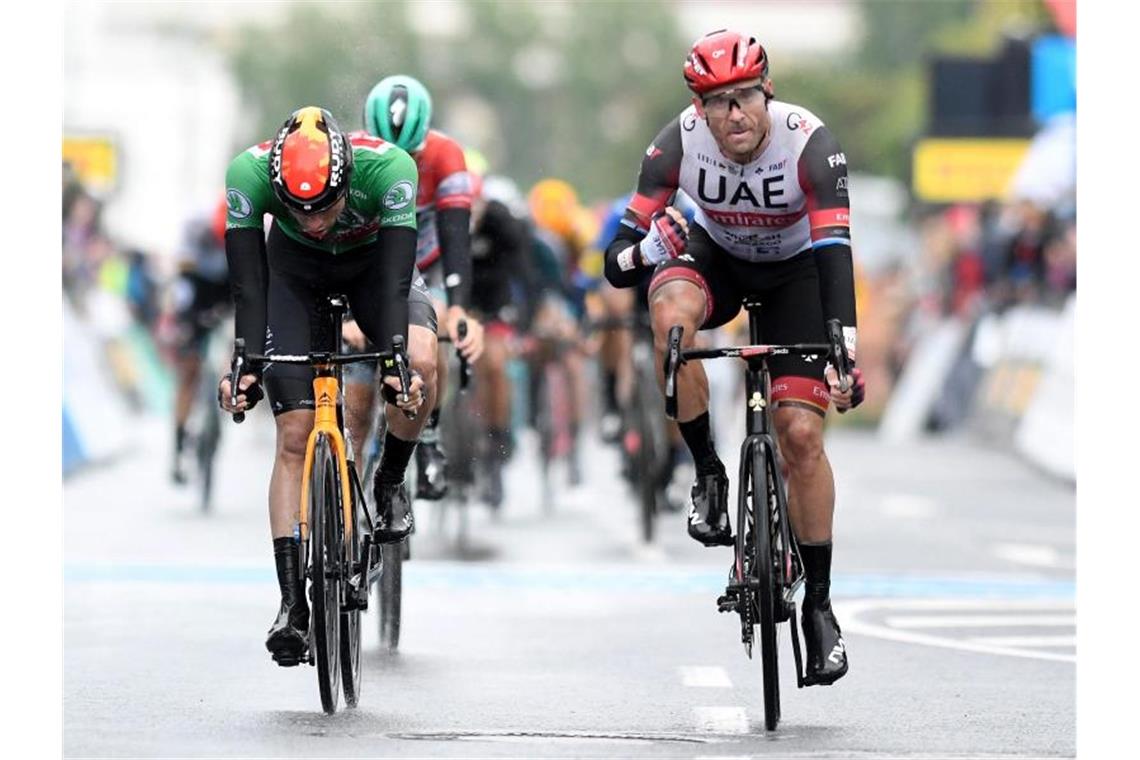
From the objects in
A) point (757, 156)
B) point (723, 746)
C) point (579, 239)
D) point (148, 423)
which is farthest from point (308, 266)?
point (148, 423)

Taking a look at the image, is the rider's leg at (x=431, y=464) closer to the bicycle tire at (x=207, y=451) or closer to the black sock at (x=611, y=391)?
the black sock at (x=611, y=391)

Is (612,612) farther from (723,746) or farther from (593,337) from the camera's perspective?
(593,337)

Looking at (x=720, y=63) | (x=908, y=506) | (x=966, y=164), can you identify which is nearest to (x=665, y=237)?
(x=720, y=63)

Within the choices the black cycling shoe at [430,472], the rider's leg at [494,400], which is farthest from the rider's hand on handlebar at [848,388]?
the rider's leg at [494,400]

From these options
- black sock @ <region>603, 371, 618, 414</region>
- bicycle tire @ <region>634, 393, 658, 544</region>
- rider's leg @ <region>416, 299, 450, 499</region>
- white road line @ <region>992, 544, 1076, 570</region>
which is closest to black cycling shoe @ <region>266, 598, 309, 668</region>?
rider's leg @ <region>416, 299, 450, 499</region>

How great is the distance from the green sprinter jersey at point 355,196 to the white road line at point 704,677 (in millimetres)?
2005

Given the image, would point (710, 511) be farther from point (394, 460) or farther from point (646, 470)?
point (646, 470)

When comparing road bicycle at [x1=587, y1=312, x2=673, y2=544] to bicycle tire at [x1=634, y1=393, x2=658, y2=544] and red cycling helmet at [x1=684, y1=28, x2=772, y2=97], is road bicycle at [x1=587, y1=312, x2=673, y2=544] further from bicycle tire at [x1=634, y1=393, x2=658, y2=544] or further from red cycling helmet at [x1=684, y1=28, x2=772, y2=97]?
red cycling helmet at [x1=684, y1=28, x2=772, y2=97]

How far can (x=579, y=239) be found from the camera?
66.4 feet

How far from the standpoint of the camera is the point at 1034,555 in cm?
1636

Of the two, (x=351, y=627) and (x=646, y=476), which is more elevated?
(x=646, y=476)

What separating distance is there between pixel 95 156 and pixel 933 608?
4242 centimetres

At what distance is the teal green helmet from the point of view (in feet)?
36.9

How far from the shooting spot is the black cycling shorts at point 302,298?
9.11 m
